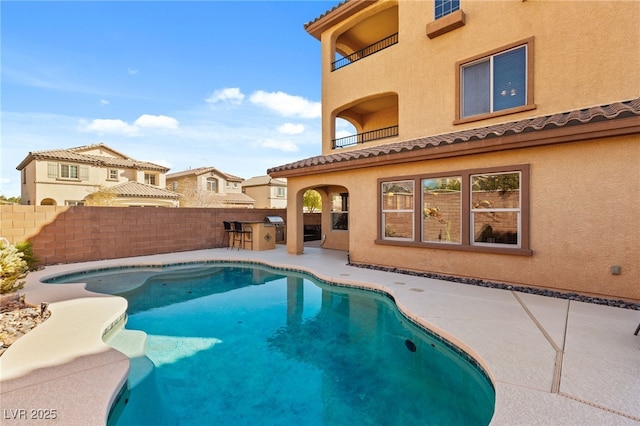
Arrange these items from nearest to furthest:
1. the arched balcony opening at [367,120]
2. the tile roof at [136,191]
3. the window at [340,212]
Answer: the arched balcony opening at [367,120], the window at [340,212], the tile roof at [136,191]

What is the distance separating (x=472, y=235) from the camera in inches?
318

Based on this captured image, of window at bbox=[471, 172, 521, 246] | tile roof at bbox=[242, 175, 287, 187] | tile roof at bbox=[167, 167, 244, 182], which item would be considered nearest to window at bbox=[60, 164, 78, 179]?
tile roof at bbox=[167, 167, 244, 182]

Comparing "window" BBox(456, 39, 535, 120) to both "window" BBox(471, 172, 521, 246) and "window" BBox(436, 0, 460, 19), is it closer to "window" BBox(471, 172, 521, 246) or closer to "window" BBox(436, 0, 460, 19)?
"window" BBox(436, 0, 460, 19)

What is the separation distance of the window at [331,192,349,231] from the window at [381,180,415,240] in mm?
4992

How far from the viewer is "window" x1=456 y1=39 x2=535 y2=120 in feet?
27.9

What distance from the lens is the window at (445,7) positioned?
10.0 meters

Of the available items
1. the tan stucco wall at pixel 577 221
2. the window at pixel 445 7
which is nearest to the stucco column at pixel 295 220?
the tan stucco wall at pixel 577 221

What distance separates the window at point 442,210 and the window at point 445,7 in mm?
6086

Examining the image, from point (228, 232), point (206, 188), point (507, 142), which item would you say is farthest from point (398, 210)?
point (206, 188)

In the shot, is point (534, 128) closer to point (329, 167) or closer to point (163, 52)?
point (329, 167)

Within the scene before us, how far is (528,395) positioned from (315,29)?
1483 centimetres

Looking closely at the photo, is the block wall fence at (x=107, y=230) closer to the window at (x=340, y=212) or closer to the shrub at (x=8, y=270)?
the shrub at (x=8, y=270)

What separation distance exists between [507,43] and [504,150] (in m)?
3.79

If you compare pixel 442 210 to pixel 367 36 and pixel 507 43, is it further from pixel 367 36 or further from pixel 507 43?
pixel 367 36
